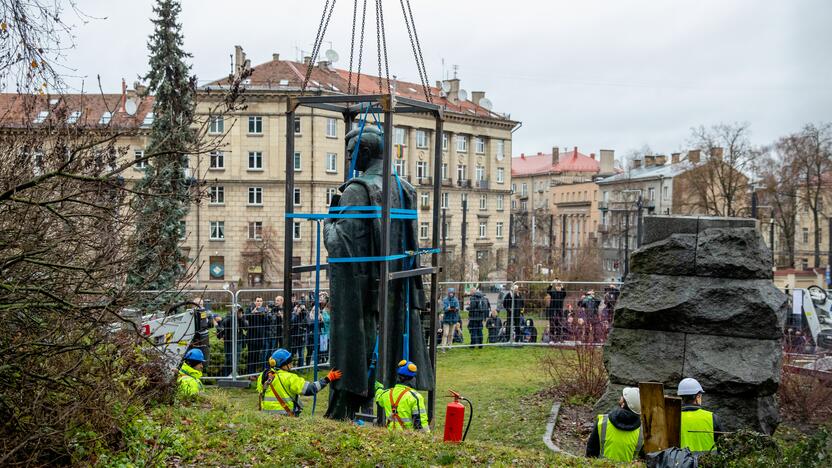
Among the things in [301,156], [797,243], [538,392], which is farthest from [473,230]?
[538,392]

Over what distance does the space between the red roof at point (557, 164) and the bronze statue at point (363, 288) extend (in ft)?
328

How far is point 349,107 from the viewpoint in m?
10.3

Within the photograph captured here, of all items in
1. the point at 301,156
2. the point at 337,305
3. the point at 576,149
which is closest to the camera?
the point at 337,305

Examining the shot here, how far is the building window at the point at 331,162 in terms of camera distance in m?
57.6

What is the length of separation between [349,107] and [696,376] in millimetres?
5471

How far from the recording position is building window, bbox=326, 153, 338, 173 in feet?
189

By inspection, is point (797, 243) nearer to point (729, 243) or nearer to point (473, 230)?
point (473, 230)

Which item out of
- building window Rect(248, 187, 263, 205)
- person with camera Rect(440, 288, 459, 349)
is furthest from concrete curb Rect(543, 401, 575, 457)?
building window Rect(248, 187, 263, 205)

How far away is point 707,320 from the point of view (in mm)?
10812

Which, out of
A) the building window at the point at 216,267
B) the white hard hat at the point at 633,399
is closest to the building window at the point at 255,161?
the building window at the point at 216,267

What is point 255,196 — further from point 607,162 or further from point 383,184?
point 607,162

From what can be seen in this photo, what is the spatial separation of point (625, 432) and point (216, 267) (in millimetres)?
49879

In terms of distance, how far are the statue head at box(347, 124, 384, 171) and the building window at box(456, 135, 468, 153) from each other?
195ft

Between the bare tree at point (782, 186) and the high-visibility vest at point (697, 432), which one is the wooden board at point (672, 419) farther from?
the bare tree at point (782, 186)
